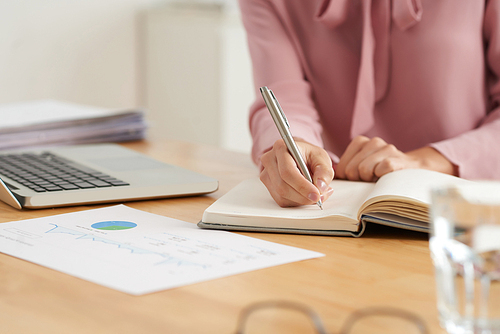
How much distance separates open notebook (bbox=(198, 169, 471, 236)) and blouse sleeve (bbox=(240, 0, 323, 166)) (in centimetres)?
30

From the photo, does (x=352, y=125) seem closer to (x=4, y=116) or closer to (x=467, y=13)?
(x=467, y=13)

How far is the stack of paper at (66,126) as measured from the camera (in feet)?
3.91

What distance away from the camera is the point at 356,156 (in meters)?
0.83

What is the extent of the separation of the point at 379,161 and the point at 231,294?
42cm

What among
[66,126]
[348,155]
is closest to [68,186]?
[348,155]

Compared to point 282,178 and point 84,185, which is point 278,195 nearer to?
point 282,178

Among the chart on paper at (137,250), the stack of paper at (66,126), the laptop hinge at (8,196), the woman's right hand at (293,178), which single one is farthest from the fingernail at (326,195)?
the stack of paper at (66,126)

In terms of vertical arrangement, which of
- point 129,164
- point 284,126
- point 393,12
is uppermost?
point 393,12

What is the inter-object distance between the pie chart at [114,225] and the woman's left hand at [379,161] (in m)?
0.33

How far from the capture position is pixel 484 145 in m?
0.91

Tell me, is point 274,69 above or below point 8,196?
above

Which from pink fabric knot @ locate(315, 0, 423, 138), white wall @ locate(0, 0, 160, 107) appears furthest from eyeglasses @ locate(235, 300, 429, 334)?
white wall @ locate(0, 0, 160, 107)

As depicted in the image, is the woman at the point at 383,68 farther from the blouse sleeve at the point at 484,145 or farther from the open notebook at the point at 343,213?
the open notebook at the point at 343,213

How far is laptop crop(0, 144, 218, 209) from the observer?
2.42 feet
